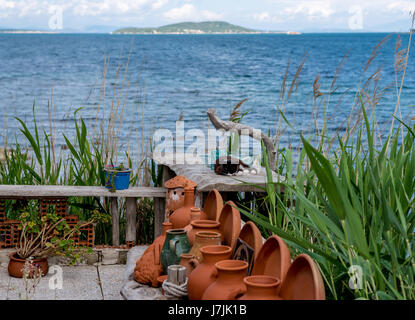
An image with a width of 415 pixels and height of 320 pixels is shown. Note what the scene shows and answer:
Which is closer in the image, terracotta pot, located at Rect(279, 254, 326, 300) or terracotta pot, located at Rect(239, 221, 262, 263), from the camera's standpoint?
terracotta pot, located at Rect(279, 254, 326, 300)

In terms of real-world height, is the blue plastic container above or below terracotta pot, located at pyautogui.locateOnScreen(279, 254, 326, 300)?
below

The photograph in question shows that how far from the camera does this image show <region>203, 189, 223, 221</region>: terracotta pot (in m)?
2.76

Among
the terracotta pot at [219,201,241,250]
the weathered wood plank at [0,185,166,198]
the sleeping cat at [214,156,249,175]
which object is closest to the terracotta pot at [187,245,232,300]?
the terracotta pot at [219,201,241,250]

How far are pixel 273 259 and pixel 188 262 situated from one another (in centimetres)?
49

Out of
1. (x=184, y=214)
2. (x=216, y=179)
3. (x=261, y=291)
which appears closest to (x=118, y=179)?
(x=216, y=179)

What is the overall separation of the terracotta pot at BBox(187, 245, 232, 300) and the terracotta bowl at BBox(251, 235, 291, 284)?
5.6 inches

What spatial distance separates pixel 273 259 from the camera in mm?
1994

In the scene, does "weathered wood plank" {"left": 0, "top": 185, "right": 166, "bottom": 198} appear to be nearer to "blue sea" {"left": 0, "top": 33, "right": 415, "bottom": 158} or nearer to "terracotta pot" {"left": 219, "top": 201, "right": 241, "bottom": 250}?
"terracotta pot" {"left": 219, "top": 201, "right": 241, "bottom": 250}

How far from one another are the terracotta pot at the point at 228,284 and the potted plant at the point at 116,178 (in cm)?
202

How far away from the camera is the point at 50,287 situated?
11.2 ft

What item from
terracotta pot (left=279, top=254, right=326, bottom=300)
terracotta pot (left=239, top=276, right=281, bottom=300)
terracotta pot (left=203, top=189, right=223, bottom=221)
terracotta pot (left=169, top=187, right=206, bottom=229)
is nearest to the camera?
terracotta pot (left=279, top=254, right=326, bottom=300)

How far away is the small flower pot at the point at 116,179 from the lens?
3.87m

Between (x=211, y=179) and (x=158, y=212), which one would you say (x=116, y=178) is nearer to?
(x=158, y=212)
